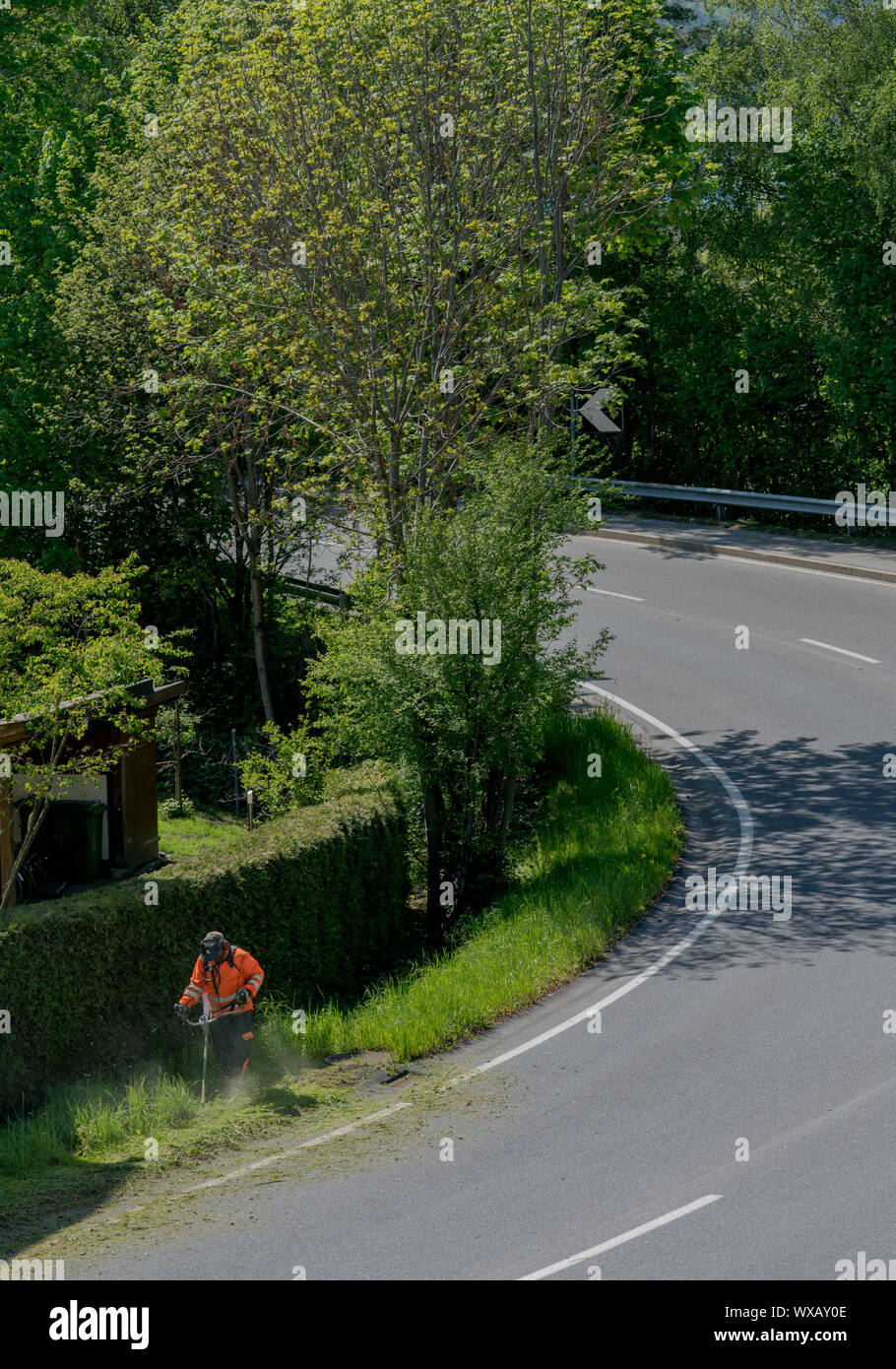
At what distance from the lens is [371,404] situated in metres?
20.6

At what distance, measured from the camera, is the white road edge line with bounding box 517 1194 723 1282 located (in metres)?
8.41

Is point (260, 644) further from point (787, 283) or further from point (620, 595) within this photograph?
point (787, 283)

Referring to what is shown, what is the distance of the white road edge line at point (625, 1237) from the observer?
27.6 feet

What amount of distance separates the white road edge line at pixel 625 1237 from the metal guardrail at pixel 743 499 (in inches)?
805

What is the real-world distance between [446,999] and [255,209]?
12.6 meters

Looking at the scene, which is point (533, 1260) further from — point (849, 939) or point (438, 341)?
point (438, 341)

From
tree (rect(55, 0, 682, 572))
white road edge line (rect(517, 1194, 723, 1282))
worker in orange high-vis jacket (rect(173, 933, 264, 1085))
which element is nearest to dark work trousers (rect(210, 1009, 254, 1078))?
worker in orange high-vis jacket (rect(173, 933, 264, 1085))

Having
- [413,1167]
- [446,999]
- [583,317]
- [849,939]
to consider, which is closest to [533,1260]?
[413,1167]

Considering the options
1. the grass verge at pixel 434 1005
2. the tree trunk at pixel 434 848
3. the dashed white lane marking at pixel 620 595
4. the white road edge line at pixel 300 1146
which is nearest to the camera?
the white road edge line at pixel 300 1146

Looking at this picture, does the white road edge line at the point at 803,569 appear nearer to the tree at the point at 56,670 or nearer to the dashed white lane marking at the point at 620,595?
the dashed white lane marking at the point at 620,595

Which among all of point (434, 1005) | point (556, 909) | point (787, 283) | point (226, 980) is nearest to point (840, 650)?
point (556, 909)

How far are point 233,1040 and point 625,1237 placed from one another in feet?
16.1

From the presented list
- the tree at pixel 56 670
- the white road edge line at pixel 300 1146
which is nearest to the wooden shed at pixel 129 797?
the tree at pixel 56 670

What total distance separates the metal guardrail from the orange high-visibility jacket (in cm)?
1763
